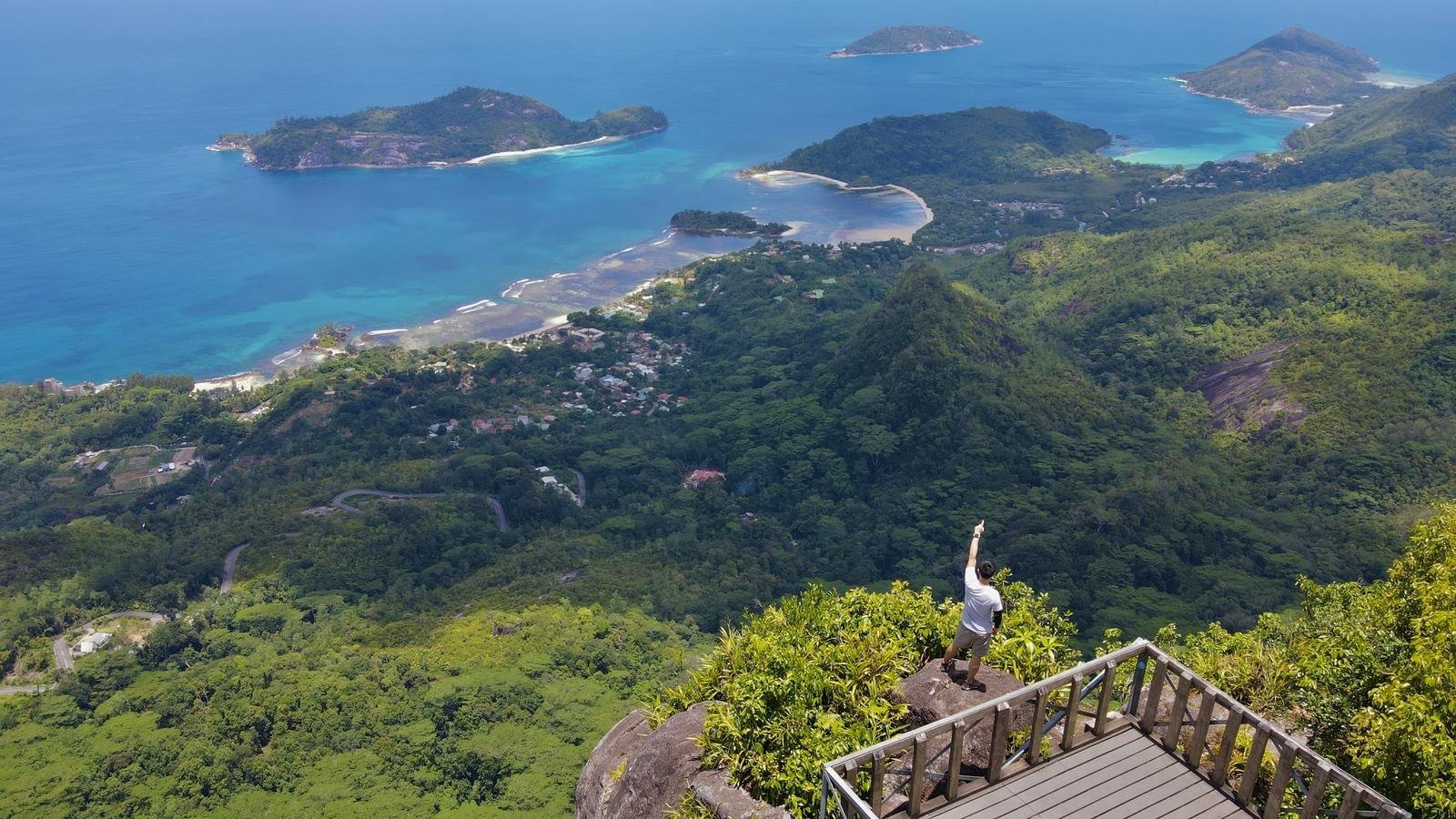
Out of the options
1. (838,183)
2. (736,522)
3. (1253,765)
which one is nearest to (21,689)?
(736,522)

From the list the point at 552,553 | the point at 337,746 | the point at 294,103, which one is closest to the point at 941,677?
the point at 337,746

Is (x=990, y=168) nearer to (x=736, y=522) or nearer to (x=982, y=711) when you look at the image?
(x=736, y=522)

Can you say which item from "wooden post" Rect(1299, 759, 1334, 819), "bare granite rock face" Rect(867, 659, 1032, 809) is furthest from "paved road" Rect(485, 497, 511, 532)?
"wooden post" Rect(1299, 759, 1334, 819)

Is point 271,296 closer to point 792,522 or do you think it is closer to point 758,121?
point 792,522

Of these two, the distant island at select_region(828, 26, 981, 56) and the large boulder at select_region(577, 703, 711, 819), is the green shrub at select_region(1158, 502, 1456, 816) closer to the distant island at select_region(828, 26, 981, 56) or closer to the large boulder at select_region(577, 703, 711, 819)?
the large boulder at select_region(577, 703, 711, 819)

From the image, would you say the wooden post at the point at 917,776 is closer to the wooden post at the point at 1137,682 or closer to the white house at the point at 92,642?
the wooden post at the point at 1137,682

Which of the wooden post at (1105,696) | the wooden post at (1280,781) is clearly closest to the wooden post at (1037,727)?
the wooden post at (1105,696)
